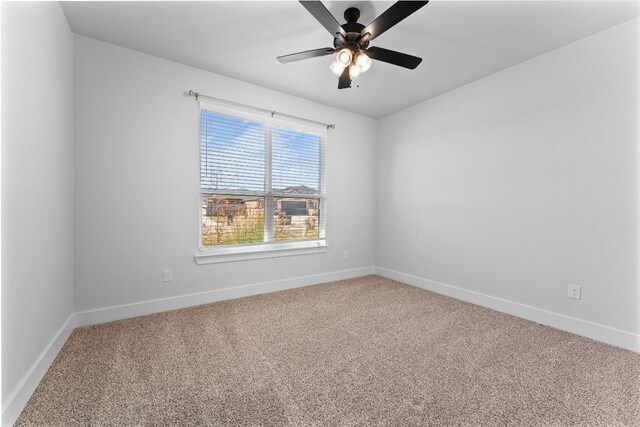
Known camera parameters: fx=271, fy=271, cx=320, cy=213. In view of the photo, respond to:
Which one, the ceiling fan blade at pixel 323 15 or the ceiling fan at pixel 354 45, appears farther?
the ceiling fan at pixel 354 45

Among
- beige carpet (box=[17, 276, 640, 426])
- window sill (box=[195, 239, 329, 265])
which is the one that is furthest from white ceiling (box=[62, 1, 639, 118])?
beige carpet (box=[17, 276, 640, 426])

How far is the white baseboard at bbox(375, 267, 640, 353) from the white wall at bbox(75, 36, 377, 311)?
7.65 feet

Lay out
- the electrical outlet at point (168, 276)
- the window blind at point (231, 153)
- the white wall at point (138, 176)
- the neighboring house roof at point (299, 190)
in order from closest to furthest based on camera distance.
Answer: the white wall at point (138, 176), the electrical outlet at point (168, 276), the window blind at point (231, 153), the neighboring house roof at point (299, 190)

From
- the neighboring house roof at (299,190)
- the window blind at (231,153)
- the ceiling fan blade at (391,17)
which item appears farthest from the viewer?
the neighboring house roof at (299,190)

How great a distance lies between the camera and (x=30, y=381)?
151 cm

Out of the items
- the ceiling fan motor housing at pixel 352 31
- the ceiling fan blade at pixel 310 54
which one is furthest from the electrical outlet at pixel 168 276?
the ceiling fan motor housing at pixel 352 31

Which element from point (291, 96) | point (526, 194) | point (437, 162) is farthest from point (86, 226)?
point (526, 194)

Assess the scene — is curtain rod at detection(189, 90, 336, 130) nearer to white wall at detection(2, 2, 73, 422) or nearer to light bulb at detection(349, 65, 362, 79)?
white wall at detection(2, 2, 73, 422)

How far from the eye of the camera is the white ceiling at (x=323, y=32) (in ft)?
6.64

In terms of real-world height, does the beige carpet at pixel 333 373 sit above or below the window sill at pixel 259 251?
below

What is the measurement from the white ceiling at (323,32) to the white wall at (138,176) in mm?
205

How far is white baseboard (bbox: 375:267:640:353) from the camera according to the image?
2.15 metres

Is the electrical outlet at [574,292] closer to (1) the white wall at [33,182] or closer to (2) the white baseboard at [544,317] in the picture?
(2) the white baseboard at [544,317]

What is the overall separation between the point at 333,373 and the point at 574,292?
2.30 m
